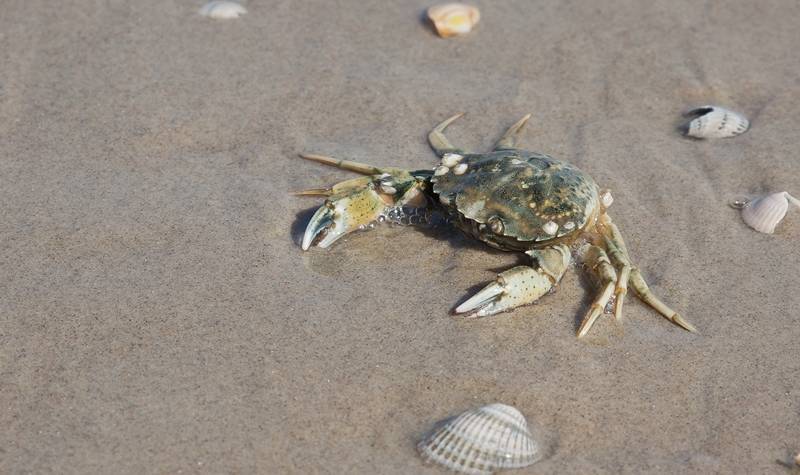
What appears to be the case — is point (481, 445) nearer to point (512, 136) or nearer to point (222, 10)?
point (512, 136)

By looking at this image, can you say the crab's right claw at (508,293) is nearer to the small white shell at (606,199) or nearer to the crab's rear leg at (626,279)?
the crab's rear leg at (626,279)

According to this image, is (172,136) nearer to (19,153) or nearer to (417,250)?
(19,153)

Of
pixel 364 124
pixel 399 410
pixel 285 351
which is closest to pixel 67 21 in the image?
pixel 364 124

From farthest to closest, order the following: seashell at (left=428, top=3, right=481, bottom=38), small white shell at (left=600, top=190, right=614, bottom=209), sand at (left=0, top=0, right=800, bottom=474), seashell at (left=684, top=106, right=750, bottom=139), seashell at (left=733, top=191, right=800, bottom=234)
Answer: seashell at (left=428, top=3, right=481, bottom=38) < seashell at (left=684, top=106, right=750, bottom=139) < seashell at (left=733, top=191, right=800, bottom=234) < small white shell at (left=600, top=190, right=614, bottom=209) < sand at (left=0, top=0, right=800, bottom=474)

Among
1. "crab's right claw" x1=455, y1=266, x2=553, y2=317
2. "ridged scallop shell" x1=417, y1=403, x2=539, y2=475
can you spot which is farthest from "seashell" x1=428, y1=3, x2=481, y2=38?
"ridged scallop shell" x1=417, y1=403, x2=539, y2=475

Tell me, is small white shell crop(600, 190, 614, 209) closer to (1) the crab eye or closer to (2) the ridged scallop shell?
(1) the crab eye

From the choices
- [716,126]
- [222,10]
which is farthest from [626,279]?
[222,10]
